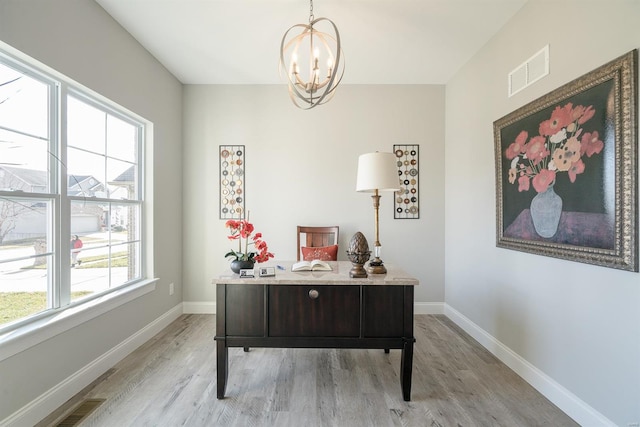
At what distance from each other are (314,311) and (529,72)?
238 centimetres

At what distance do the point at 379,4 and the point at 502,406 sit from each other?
2.99m

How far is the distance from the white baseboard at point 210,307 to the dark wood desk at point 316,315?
180 centimetres

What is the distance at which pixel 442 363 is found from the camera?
233cm

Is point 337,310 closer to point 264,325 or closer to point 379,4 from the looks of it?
point 264,325

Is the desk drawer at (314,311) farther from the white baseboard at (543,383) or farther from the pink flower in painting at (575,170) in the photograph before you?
the pink flower in painting at (575,170)

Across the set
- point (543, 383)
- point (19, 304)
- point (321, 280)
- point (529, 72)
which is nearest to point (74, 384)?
point (19, 304)

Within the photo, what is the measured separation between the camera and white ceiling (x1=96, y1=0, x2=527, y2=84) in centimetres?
Result: 217

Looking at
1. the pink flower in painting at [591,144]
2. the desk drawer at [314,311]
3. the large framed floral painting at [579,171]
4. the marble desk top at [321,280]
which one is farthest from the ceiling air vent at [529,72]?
the desk drawer at [314,311]

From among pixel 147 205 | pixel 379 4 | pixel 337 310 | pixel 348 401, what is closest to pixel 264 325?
pixel 337 310

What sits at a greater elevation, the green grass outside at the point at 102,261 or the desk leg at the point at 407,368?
the green grass outside at the point at 102,261

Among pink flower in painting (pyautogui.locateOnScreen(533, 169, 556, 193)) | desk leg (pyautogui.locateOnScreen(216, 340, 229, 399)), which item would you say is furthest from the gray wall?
pink flower in painting (pyautogui.locateOnScreen(533, 169, 556, 193))

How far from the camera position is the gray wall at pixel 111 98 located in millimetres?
1593

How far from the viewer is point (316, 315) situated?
181 centimetres

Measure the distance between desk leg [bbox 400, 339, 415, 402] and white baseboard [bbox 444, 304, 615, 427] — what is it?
0.96 metres
